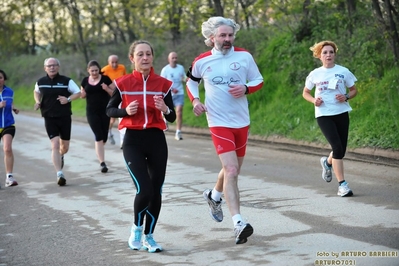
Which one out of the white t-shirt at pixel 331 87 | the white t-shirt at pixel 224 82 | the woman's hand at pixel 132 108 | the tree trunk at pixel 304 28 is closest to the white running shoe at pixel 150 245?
the woman's hand at pixel 132 108

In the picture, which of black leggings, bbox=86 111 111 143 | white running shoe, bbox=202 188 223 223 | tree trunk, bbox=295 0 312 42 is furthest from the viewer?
tree trunk, bbox=295 0 312 42

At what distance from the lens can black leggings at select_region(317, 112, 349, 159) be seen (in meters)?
9.99

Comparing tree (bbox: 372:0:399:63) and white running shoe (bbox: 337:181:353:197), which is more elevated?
tree (bbox: 372:0:399:63)

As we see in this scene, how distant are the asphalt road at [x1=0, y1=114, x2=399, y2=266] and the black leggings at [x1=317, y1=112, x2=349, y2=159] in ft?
1.83

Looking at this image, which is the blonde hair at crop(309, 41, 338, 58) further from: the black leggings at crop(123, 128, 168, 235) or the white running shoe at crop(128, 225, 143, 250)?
the white running shoe at crop(128, 225, 143, 250)

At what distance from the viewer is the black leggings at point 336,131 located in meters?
9.99

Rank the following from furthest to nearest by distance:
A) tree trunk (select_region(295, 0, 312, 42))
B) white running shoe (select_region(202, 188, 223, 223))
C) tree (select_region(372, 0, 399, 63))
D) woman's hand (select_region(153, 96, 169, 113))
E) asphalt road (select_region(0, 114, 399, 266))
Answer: tree trunk (select_region(295, 0, 312, 42))
tree (select_region(372, 0, 399, 63))
white running shoe (select_region(202, 188, 223, 223))
woman's hand (select_region(153, 96, 169, 113))
asphalt road (select_region(0, 114, 399, 266))

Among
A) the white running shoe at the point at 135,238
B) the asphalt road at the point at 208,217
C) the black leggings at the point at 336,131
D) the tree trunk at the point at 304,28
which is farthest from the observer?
the tree trunk at the point at 304,28

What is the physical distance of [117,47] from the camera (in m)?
39.7

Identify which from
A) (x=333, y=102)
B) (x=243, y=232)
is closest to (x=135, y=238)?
(x=243, y=232)

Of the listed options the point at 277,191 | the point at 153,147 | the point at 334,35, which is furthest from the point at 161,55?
the point at 153,147

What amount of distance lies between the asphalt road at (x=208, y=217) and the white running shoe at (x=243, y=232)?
104mm

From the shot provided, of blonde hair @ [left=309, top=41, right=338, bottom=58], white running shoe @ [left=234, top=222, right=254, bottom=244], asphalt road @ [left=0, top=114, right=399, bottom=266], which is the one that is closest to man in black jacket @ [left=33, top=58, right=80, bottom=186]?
asphalt road @ [left=0, top=114, right=399, bottom=266]

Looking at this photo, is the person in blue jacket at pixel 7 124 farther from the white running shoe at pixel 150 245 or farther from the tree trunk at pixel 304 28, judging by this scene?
the tree trunk at pixel 304 28
